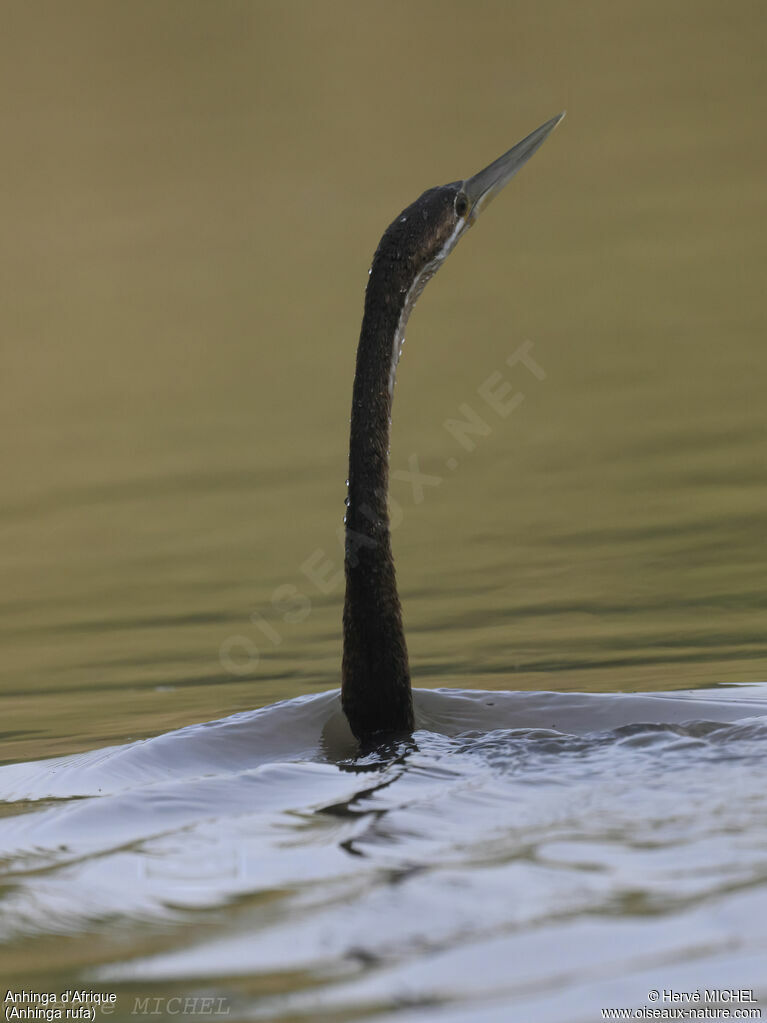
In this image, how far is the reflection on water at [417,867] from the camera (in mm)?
2055

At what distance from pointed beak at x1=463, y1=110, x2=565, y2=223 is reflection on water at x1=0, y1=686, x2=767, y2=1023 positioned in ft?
5.79

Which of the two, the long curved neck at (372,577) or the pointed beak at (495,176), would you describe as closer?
the long curved neck at (372,577)

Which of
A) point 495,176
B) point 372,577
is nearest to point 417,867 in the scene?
point 372,577

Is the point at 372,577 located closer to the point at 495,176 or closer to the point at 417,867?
the point at 417,867

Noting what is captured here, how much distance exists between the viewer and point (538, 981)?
201cm

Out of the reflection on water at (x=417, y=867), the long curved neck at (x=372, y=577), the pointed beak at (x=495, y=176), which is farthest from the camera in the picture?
the pointed beak at (x=495, y=176)

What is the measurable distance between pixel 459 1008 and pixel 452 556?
189 inches

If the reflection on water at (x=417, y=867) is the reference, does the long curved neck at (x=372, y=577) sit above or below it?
above

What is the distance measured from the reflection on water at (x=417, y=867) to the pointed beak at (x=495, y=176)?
176 cm

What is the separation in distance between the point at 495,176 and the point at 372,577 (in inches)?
65.8

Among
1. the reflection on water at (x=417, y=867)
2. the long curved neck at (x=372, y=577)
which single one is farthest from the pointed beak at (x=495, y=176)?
the reflection on water at (x=417, y=867)

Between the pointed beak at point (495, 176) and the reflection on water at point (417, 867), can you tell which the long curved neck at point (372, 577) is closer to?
the reflection on water at point (417, 867)

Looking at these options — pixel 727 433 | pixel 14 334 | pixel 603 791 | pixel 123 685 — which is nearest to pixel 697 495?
pixel 727 433

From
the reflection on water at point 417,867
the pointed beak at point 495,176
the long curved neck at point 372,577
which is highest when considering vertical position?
the pointed beak at point 495,176
